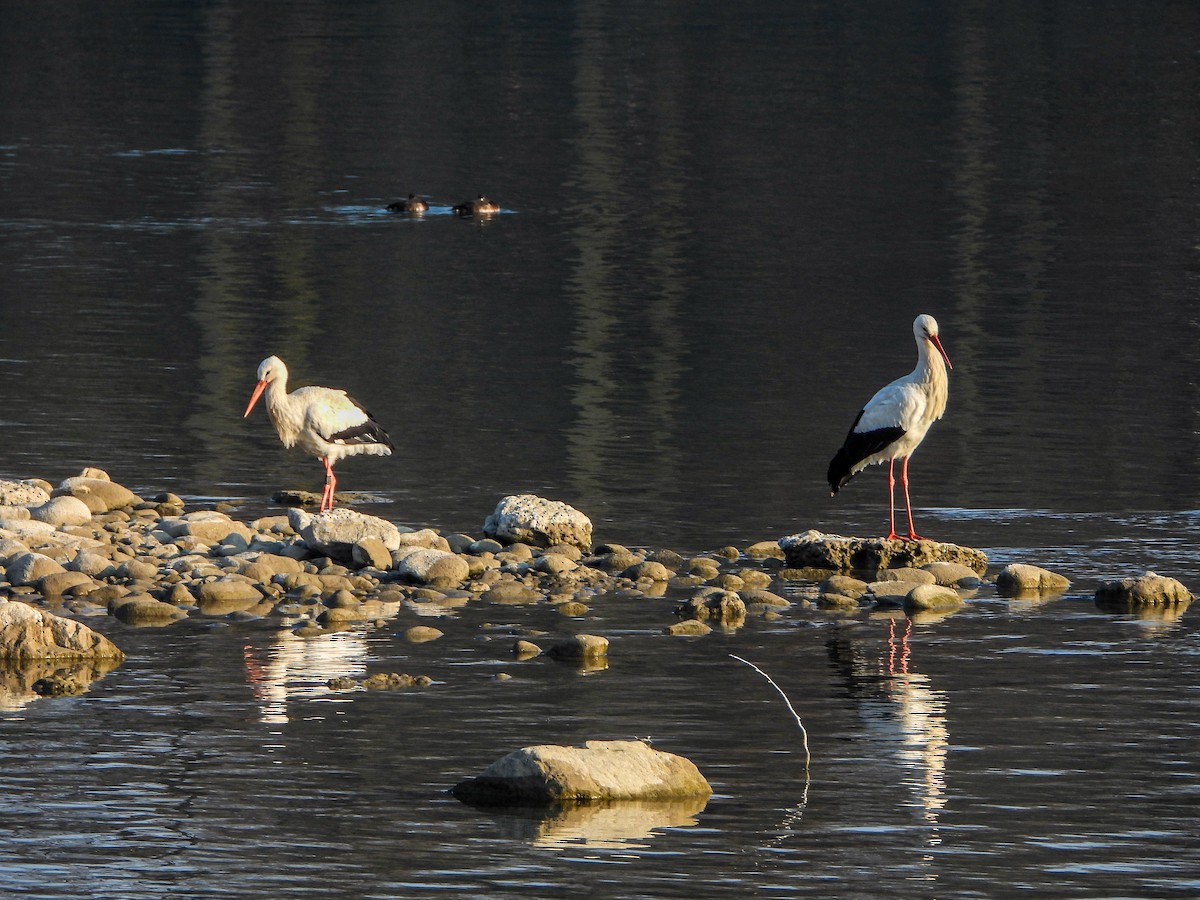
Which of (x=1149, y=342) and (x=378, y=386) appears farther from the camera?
(x=1149, y=342)

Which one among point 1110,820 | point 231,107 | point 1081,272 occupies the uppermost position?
point 231,107

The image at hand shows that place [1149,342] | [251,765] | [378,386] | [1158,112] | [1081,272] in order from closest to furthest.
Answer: [251,765] → [378,386] → [1149,342] → [1081,272] → [1158,112]

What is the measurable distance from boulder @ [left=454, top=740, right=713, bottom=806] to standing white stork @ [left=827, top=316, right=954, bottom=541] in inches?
309

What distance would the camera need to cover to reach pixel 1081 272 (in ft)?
133

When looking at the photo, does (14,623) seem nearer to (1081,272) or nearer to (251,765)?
(251,765)

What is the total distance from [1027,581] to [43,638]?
314 inches

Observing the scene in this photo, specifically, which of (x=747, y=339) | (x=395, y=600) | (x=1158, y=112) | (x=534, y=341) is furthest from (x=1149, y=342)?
(x=1158, y=112)

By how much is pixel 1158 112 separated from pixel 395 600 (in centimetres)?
5522

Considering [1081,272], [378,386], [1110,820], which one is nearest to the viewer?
[1110,820]

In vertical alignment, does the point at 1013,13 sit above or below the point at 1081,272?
above

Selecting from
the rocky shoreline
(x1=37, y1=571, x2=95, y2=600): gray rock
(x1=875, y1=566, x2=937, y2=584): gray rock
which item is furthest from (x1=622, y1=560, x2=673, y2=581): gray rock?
(x1=37, y1=571, x2=95, y2=600): gray rock

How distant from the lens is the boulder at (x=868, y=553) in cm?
1984

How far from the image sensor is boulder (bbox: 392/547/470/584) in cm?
1941

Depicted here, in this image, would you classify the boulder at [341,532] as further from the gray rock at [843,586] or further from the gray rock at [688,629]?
the gray rock at [843,586]
